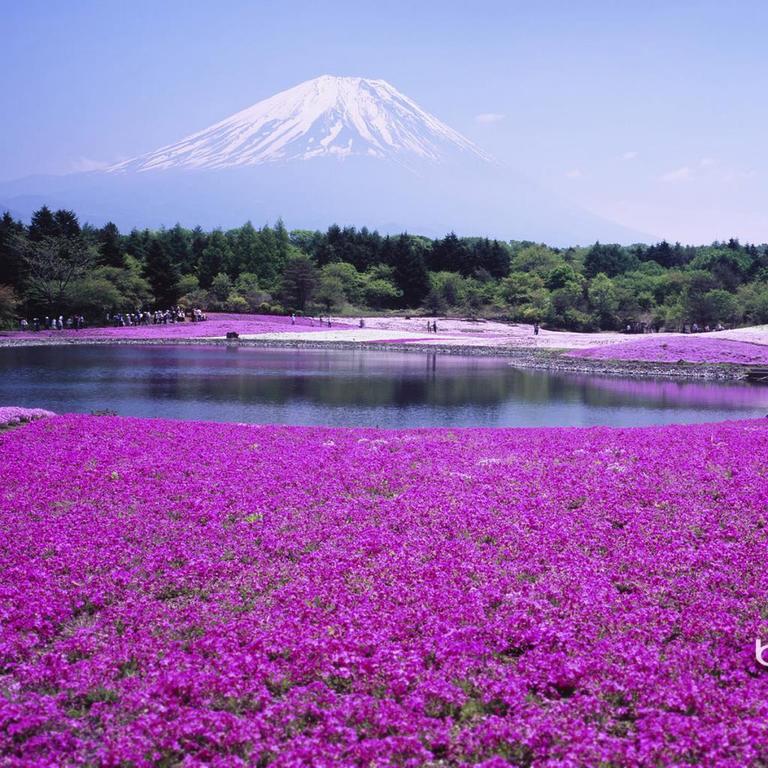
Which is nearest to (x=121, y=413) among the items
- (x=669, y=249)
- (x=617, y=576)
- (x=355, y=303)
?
(x=617, y=576)

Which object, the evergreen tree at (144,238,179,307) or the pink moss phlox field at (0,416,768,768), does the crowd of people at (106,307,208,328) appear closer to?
the evergreen tree at (144,238,179,307)

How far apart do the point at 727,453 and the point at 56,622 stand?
634 inches

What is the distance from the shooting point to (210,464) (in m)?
18.1

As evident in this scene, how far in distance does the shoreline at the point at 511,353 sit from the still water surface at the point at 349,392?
3.55 metres

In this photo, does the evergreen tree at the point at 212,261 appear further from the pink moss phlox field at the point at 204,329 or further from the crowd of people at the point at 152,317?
the crowd of people at the point at 152,317

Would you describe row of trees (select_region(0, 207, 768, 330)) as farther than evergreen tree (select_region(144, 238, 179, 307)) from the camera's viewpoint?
No

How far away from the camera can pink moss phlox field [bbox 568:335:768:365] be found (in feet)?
188

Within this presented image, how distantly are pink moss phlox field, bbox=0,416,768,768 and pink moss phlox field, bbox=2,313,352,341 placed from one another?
57631 millimetres

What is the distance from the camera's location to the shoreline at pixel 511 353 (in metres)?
52.8

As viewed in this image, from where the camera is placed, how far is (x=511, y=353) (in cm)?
6631

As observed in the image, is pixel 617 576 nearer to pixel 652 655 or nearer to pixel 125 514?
pixel 652 655

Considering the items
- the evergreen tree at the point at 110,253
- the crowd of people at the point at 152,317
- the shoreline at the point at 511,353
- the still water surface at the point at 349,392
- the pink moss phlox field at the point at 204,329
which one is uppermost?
the evergreen tree at the point at 110,253

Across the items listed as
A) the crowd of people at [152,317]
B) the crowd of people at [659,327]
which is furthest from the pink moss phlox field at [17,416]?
the crowd of people at [659,327]

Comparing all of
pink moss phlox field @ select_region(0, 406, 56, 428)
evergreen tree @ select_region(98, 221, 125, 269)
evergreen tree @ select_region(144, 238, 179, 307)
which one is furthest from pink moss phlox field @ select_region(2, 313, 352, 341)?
pink moss phlox field @ select_region(0, 406, 56, 428)
